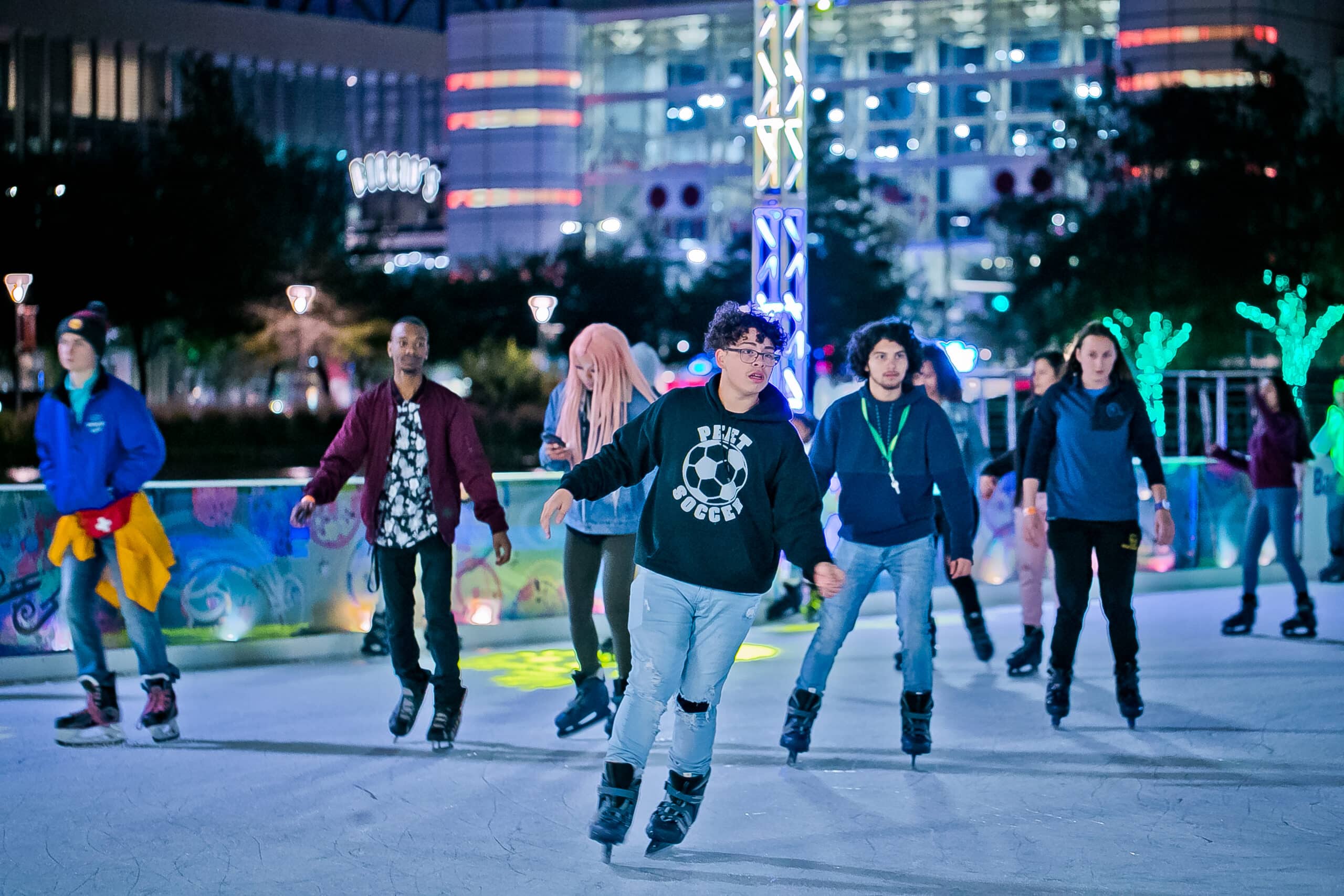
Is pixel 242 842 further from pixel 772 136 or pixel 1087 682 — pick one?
pixel 772 136

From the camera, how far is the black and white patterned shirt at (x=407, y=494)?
6273 millimetres

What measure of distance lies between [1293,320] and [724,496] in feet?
114

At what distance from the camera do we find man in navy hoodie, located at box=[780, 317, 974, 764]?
6.07 metres

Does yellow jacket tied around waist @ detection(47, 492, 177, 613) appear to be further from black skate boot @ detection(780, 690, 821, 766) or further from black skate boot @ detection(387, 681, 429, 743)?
black skate boot @ detection(780, 690, 821, 766)

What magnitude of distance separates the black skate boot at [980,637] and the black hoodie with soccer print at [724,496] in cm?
426

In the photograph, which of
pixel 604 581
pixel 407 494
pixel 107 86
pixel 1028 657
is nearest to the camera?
pixel 407 494

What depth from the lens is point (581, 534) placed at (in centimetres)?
663

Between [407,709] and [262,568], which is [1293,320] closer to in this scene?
[262,568]

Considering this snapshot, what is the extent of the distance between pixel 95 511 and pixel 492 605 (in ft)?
11.8

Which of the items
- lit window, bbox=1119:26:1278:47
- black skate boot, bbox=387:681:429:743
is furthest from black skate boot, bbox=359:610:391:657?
lit window, bbox=1119:26:1278:47

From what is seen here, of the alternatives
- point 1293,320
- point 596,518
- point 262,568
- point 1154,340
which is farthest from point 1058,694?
point 1293,320

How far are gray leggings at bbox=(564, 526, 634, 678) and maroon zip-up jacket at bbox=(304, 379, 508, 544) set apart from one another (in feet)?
1.58

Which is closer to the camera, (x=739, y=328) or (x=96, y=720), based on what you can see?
(x=739, y=328)

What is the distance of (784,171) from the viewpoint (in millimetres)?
12492
